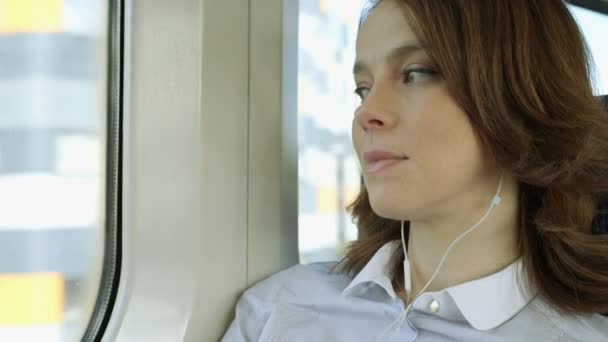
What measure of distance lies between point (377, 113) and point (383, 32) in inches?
6.1

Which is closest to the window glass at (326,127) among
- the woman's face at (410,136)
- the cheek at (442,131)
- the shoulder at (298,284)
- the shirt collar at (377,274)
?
the shoulder at (298,284)

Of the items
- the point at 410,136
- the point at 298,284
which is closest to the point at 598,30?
the point at 410,136

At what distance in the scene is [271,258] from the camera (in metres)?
1.53

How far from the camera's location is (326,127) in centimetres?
167

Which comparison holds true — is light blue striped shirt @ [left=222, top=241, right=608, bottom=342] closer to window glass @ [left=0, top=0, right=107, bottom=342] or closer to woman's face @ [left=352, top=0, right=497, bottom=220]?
woman's face @ [left=352, top=0, right=497, bottom=220]

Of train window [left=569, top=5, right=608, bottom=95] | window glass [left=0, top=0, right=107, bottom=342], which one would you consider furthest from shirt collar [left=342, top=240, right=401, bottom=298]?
train window [left=569, top=5, right=608, bottom=95]

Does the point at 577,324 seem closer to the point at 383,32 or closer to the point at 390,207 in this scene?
the point at 390,207

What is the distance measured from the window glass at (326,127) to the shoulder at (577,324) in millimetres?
597

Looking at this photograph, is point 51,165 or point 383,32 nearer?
point 383,32

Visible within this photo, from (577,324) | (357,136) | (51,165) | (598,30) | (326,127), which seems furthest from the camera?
(598,30)

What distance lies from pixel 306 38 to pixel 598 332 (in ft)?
2.82

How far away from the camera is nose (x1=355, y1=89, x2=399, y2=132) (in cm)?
118

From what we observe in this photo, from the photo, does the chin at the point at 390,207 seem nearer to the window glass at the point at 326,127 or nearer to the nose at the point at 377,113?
the nose at the point at 377,113

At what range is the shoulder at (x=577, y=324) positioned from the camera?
1120 millimetres
